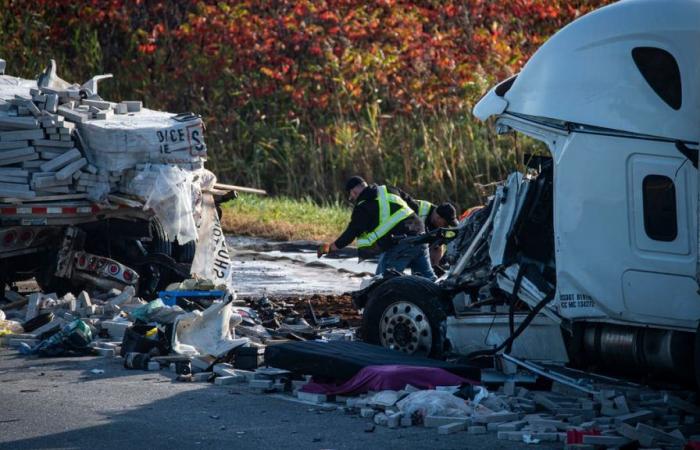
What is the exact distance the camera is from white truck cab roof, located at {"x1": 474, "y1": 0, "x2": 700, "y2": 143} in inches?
338

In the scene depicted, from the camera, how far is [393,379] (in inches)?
360

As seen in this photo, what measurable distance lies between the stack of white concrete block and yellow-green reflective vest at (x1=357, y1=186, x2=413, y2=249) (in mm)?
2624

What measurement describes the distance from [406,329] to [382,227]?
8.73ft

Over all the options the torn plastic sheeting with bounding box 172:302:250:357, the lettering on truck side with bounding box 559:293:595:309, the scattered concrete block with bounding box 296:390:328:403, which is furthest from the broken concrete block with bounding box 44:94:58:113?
the lettering on truck side with bounding box 559:293:595:309

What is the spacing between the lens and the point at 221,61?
26.1 meters

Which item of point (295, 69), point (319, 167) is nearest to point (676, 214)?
point (319, 167)

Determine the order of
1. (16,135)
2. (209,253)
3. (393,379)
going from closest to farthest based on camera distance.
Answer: (393,379) → (16,135) → (209,253)

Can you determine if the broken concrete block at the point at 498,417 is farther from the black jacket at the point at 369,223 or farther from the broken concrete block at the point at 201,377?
the black jacket at the point at 369,223

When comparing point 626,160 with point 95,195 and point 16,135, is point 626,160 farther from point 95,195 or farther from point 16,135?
point 16,135

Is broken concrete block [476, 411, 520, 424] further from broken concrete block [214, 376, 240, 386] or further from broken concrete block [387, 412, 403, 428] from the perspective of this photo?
broken concrete block [214, 376, 240, 386]

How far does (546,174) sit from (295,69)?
16184 millimetres

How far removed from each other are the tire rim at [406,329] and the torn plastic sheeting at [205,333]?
1.20 metres

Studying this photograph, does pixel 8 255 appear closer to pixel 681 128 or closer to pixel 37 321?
pixel 37 321

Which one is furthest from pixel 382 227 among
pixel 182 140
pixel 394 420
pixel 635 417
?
pixel 635 417
